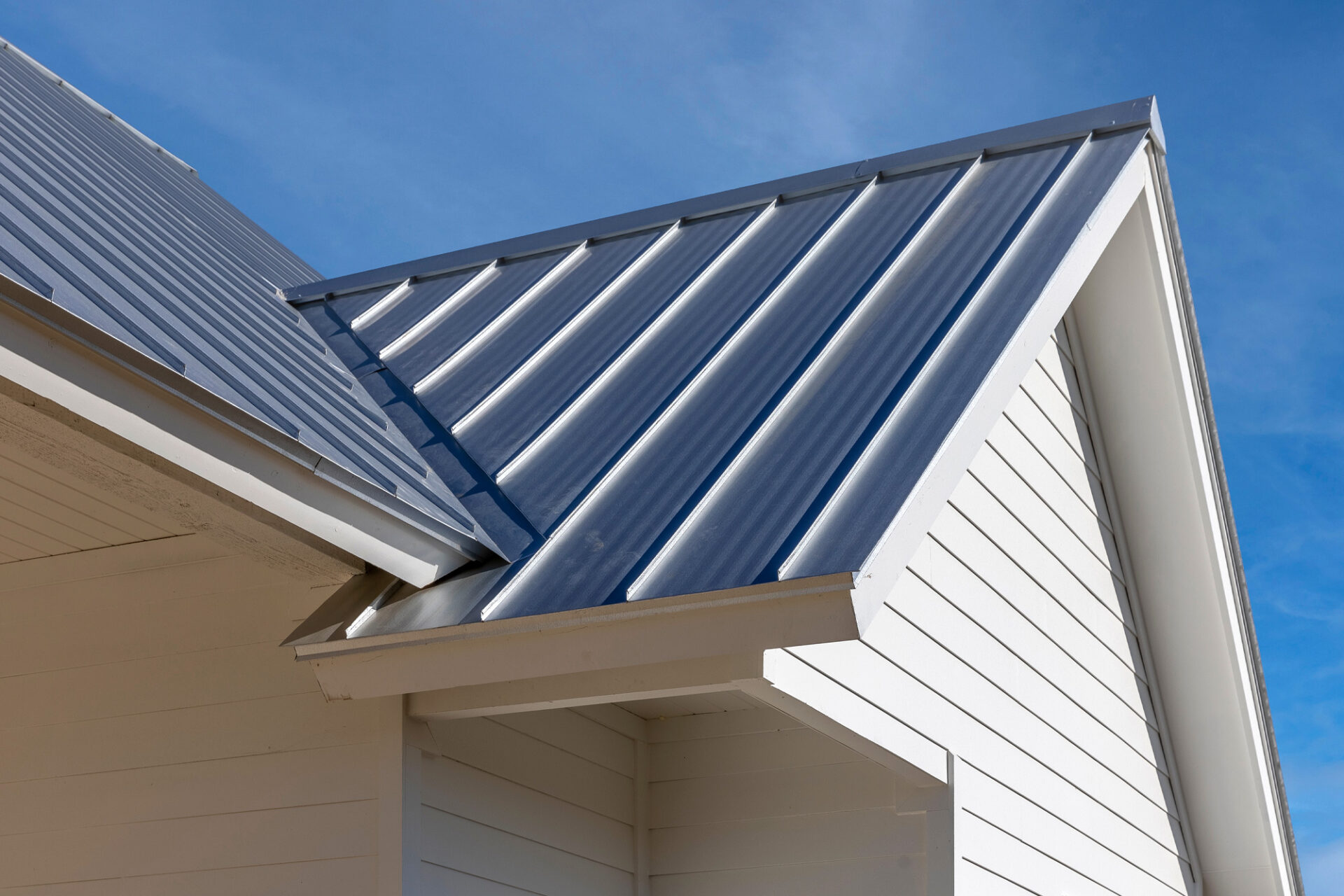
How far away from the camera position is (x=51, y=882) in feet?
13.2

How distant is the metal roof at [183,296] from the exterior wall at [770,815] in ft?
4.91

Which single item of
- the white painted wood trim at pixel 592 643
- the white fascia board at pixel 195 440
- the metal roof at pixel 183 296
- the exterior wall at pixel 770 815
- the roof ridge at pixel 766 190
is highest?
the roof ridge at pixel 766 190

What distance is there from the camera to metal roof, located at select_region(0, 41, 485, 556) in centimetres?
301

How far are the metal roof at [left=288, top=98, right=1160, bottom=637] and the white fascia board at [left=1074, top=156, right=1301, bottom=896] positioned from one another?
768 mm

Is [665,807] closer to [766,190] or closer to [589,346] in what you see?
[589,346]

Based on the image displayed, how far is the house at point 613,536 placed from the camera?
3.11 meters

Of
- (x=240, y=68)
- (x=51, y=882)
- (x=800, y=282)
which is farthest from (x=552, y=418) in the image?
(x=240, y=68)

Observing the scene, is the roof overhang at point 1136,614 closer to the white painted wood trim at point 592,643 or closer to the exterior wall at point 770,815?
the white painted wood trim at point 592,643

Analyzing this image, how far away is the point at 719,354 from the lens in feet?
14.7

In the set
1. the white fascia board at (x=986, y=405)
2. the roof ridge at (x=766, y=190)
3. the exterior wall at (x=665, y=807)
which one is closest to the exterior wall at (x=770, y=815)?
the exterior wall at (x=665, y=807)

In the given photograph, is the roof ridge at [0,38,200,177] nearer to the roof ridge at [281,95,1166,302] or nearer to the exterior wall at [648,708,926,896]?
the roof ridge at [281,95,1166,302]

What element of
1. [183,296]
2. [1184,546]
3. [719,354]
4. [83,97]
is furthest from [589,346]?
[83,97]

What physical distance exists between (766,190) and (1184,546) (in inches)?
106

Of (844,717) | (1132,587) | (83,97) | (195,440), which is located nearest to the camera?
(195,440)
